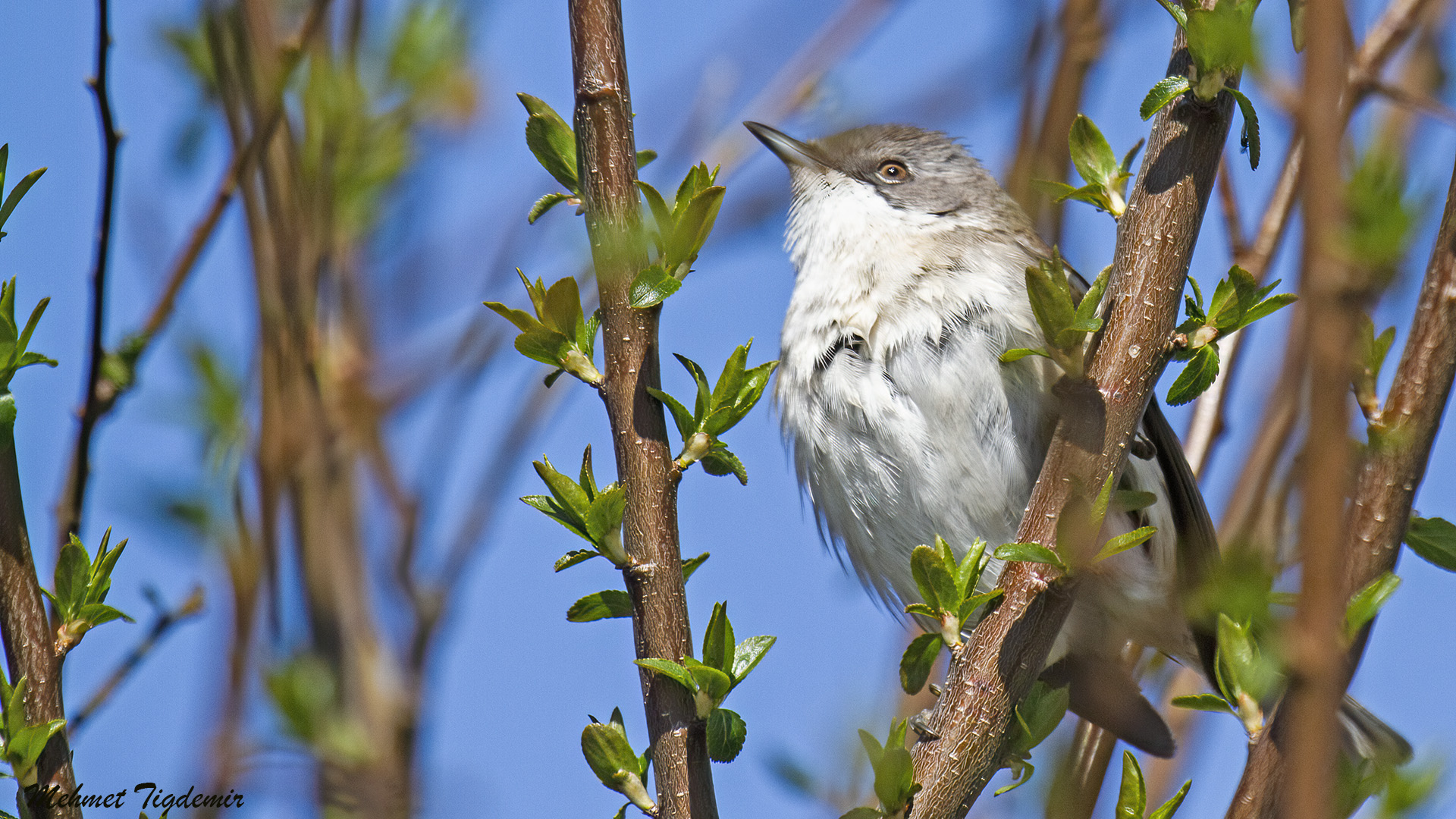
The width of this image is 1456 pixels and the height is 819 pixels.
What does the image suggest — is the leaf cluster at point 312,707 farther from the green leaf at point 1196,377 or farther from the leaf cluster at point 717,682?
the green leaf at point 1196,377

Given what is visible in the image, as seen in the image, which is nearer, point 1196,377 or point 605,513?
point 605,513

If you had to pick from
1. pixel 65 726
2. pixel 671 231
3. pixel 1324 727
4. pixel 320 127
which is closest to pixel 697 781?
pixel 671 231

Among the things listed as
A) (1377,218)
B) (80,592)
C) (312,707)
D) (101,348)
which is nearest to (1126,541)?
(1377,218)

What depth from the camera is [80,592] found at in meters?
2.08

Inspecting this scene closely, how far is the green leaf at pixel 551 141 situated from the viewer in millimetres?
2035

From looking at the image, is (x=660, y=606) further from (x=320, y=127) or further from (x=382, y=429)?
(x=320, y=127)

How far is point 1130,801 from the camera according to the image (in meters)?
2.17

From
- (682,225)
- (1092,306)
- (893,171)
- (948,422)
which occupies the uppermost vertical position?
(893,171)

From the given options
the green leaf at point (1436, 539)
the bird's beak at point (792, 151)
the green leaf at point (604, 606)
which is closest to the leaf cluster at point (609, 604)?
the green leaf at point (604, 606)

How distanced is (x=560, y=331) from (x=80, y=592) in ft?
3.07

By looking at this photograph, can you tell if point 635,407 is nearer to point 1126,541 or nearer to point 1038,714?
point 1126,541

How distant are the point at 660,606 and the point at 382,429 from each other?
4.33 ft

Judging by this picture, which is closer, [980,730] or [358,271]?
[980,730]

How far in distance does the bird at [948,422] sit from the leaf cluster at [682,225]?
57.5 inches
